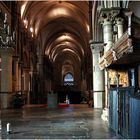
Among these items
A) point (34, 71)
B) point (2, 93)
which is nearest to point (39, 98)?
point (34, 71)

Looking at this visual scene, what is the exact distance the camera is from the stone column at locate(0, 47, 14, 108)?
90.4ft

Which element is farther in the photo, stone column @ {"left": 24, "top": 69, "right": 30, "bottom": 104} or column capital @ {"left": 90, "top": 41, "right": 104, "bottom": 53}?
stone column @ {"left": 24, "top": 69, "right": 30, "bottom": 104}

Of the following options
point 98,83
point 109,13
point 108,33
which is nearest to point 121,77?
point 108,33

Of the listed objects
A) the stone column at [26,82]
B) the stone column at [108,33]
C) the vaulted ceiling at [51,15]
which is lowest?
the stone column at [26,82]

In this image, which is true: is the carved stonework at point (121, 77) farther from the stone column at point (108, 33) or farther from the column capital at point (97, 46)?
the column capital at point (97, 46)

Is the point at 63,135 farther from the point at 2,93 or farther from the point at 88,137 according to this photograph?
the point at 2,93

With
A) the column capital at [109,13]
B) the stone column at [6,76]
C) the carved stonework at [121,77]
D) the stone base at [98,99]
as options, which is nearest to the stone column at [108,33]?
the column capital at [109,13]

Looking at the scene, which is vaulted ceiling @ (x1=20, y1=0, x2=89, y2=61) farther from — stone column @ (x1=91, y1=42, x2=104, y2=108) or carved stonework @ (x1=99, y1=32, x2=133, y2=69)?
carved stonework @ (x1=99, y1=32, x2=133, y2=69)

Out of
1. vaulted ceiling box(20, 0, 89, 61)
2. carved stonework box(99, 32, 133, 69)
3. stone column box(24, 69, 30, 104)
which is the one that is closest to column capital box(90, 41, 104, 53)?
vaulted ceiling box(20, 0, 89, 61)

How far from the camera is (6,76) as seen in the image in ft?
91.5

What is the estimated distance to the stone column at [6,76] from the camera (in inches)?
1084

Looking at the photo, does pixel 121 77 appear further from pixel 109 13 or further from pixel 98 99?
pixel 98 99

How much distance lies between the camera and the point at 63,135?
10.9m

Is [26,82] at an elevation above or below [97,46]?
below
